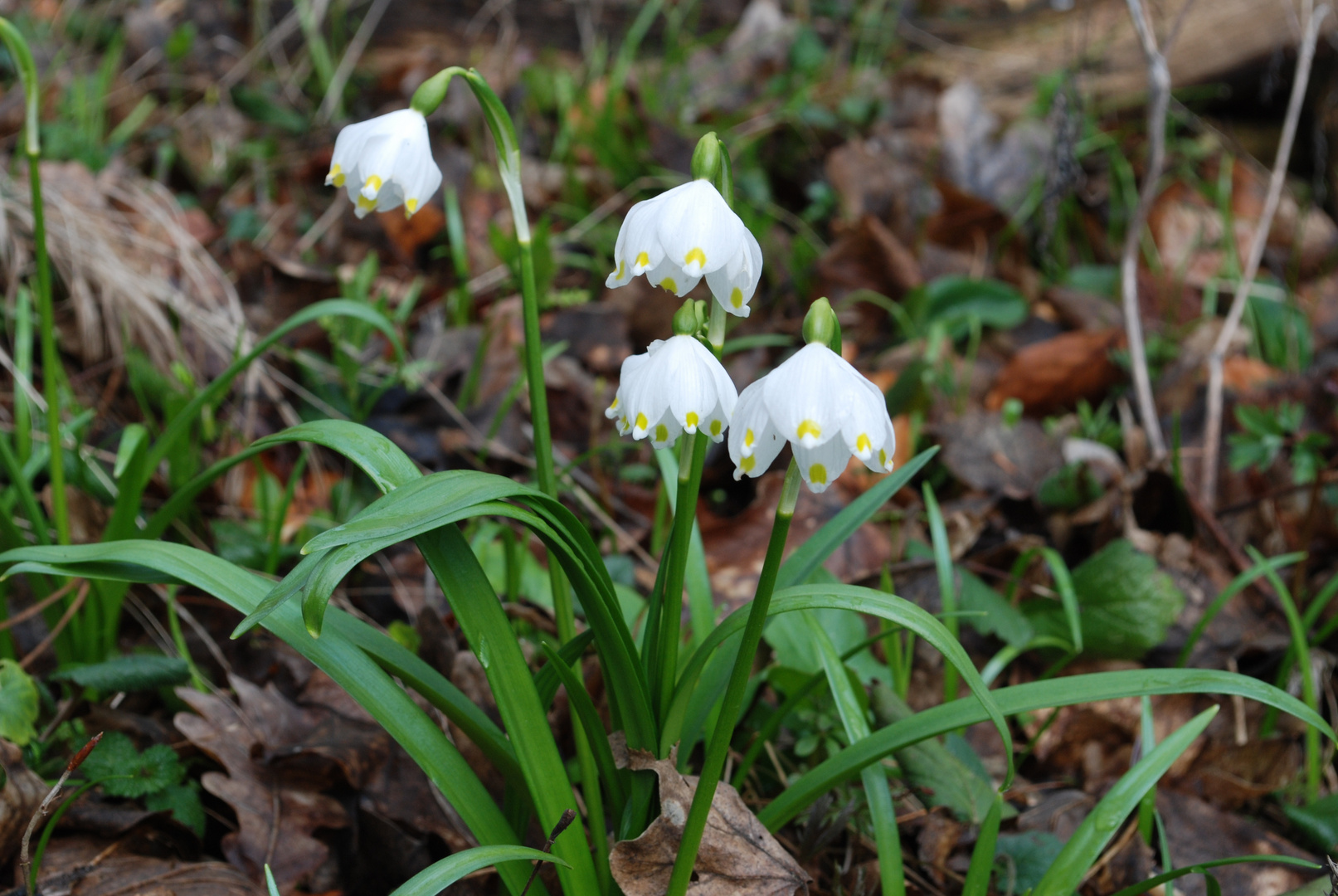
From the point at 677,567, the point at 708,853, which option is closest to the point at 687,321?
the point at 677,567

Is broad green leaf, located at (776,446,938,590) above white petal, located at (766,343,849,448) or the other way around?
the other way around

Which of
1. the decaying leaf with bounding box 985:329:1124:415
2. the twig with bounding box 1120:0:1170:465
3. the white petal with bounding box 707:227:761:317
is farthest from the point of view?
the decaying leaf with bounding box 985:329:1124:415

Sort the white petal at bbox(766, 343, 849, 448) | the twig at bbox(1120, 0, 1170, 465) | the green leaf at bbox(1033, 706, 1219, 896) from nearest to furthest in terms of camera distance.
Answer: the white petal at bbox(766, 343, 849, 448), the green leaf at bbox(1033, 706, 1219, 896), the twig at bbox(1120, 0, 1170, 465)

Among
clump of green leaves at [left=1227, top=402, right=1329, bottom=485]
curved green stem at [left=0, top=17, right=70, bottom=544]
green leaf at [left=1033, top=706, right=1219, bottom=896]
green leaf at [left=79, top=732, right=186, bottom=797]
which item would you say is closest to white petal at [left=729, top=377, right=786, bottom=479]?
green leaf at [left=1033, top=706, right=1219, bottom=896]

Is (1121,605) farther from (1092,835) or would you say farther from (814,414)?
(814,414)

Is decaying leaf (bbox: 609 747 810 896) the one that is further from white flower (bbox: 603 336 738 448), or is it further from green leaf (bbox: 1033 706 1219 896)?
white flower (bbox: 603 336 738 448)

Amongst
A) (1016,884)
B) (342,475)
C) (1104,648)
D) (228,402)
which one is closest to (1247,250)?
(1104,648)

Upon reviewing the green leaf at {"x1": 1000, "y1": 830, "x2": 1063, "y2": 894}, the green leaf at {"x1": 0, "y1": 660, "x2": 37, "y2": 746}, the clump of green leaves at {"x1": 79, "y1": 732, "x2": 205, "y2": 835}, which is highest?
the green leaf at {"x1": 0, "y1": 660, "x2": 37, "y2": 746}
